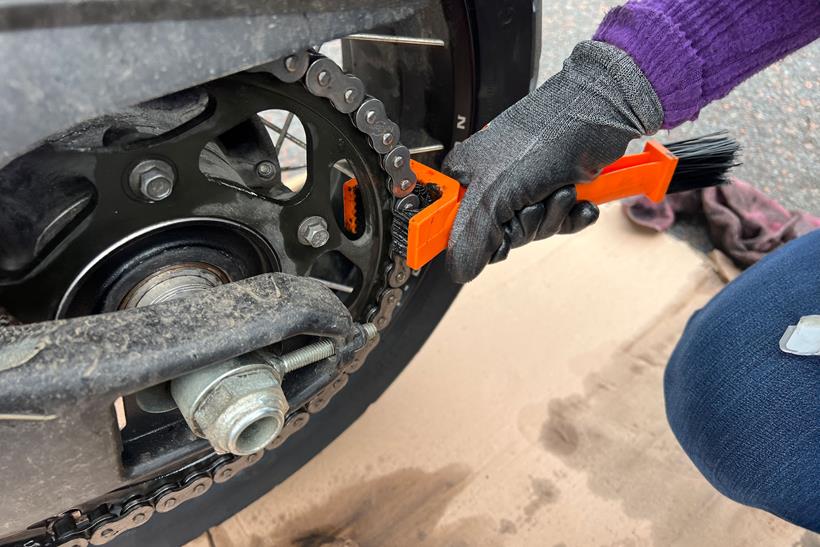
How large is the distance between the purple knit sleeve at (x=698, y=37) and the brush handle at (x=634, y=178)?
96 millimetres

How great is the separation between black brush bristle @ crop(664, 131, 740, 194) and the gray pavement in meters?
0.63

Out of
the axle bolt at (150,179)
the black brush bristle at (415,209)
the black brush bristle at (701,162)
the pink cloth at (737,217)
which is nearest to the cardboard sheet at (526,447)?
the pink cloth at (737,217)

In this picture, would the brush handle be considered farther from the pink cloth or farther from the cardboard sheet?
the pink cloth

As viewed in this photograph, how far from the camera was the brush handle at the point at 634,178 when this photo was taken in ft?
2.59

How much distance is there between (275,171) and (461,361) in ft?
1.86

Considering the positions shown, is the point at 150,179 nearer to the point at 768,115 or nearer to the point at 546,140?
the point at 546,140

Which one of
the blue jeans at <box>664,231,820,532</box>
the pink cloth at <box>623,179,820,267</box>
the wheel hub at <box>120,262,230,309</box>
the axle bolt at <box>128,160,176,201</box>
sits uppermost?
the axle bolt at <box>128,160,176,201</box>

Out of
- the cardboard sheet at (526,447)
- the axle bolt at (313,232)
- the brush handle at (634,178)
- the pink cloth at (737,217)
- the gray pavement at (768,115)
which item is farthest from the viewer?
the gray pavement at (768,115)

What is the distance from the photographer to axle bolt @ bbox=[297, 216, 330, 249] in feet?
2.20

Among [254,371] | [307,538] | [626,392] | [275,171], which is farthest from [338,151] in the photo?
[626,392]

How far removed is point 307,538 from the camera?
0.93 meters

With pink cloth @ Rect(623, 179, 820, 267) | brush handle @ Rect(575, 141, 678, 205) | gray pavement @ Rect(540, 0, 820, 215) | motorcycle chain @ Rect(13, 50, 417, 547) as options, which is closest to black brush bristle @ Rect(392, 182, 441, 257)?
motorcycle chain @ Rect(13, 50, 417, 547)

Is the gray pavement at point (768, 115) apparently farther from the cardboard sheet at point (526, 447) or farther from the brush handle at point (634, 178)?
the brush handle at point (634, 178)

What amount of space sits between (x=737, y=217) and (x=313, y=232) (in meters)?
1.04
